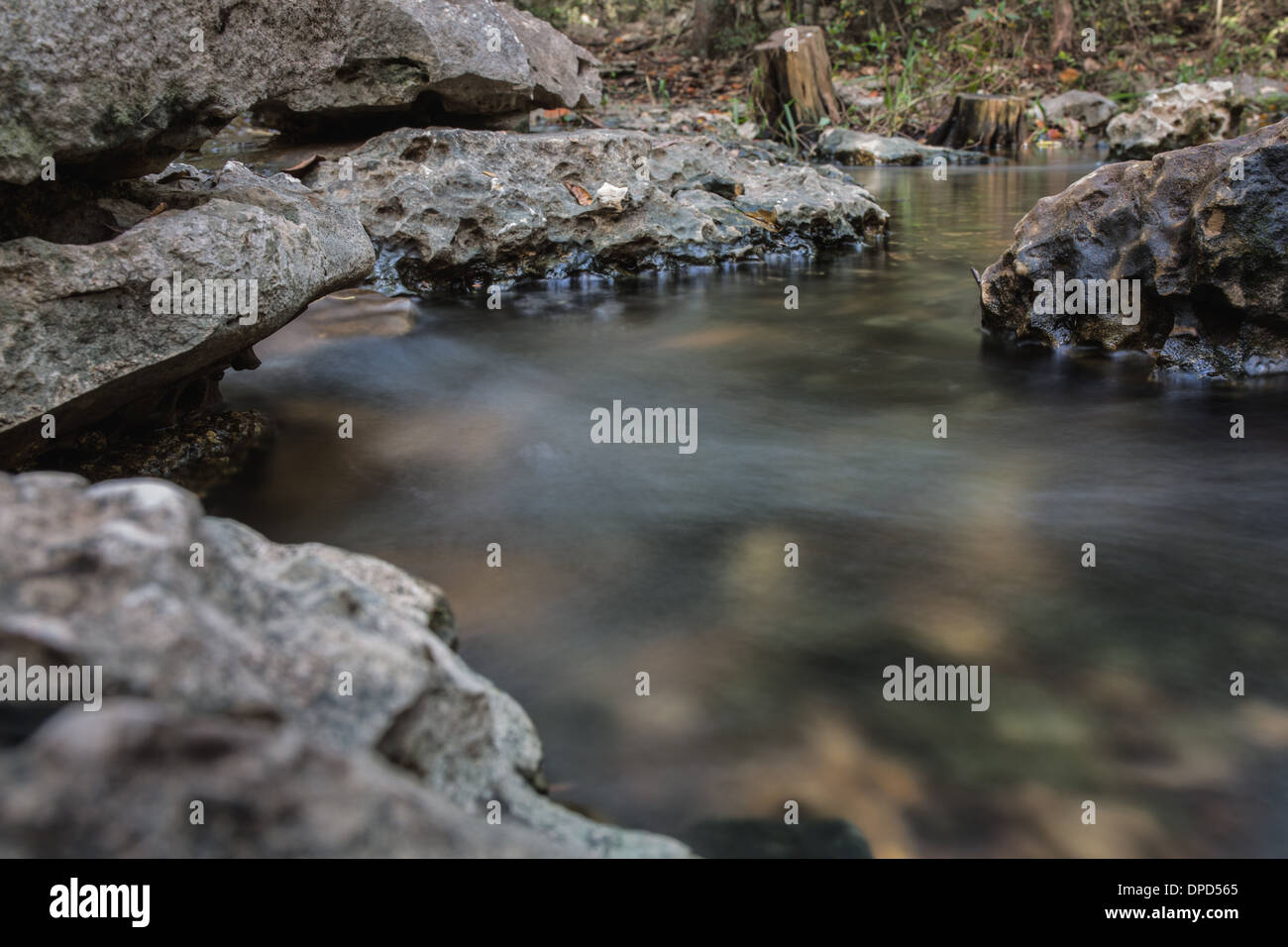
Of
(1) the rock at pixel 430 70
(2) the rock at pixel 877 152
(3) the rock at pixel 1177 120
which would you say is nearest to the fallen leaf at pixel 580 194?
(1) the rock at pixel 430 70

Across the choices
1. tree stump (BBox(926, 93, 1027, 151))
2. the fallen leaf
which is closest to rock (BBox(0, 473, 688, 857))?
the fallen leaf

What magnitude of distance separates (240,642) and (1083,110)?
17.9 metres

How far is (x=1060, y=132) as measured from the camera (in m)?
16.0

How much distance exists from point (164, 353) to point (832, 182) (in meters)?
6.44

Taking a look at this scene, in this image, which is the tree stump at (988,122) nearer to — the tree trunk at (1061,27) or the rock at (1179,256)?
the tree trunk at (1061,27)

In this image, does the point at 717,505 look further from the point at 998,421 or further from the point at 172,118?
the point at 172,118

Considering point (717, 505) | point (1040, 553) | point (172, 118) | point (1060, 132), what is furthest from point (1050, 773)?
point (1060, 132)

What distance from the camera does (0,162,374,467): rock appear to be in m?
2.84

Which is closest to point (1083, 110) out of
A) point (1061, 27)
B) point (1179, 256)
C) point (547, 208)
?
point (1061, 27)
